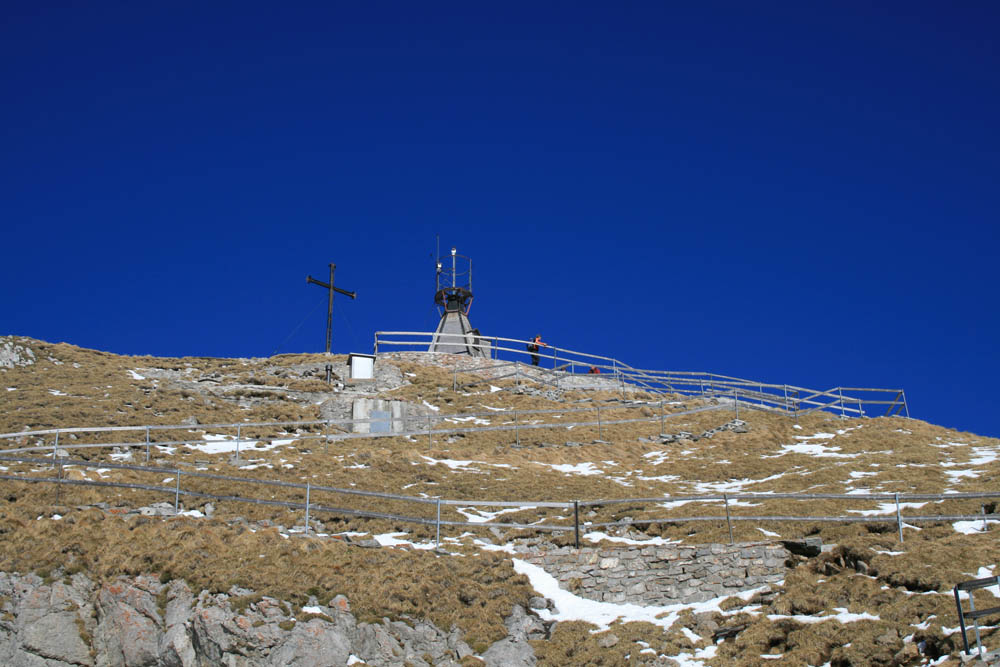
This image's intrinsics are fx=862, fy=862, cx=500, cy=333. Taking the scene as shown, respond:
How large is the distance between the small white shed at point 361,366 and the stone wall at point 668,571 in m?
23.7

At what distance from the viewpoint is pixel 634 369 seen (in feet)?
152

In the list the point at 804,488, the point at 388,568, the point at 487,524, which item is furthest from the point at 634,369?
the point at 388,568

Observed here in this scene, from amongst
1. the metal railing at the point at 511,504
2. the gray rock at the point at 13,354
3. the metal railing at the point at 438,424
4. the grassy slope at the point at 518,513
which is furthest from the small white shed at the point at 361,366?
the metal railing at the point at 511,504

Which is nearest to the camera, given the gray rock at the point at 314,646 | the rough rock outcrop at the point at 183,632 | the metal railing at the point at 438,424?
the rough rock outcrop at the point at 183,632

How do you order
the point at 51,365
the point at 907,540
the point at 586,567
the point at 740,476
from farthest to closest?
1. the point at 51,365
2. the point at 740,476
3. the point at 586,567
4. the point at 907,540

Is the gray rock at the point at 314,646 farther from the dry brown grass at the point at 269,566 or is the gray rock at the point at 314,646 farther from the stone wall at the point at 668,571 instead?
the stone wall at the point at 668,571

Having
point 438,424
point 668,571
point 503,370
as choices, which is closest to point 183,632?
point 668,571

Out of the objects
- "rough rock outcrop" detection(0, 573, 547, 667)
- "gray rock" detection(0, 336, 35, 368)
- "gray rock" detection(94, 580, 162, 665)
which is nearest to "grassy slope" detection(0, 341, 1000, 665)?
"rough rock outcrop" detection(0, 573, 547, 667)

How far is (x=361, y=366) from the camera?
4131cm

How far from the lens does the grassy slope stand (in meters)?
15.1

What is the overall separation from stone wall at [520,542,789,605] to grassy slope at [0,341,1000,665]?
85 cm

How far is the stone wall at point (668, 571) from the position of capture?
17312mm

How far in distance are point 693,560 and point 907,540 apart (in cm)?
420

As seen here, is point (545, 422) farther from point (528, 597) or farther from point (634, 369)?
point (528, 597)
